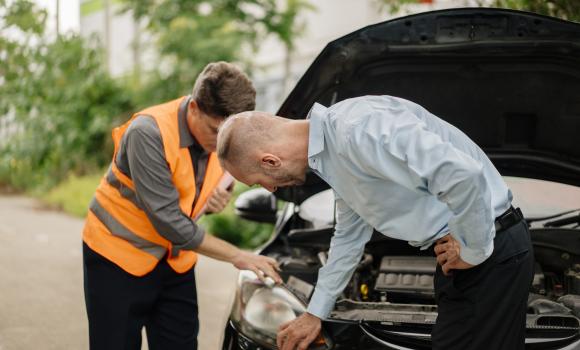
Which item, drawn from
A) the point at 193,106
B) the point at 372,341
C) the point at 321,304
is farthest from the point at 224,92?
the point at 372,341

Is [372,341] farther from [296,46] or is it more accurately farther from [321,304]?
[296,46]

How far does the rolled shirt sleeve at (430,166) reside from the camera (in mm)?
1877

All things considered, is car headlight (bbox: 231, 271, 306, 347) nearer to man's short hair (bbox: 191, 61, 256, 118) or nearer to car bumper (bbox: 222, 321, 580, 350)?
car bumper (bbox: 222, 321, 580, 350)

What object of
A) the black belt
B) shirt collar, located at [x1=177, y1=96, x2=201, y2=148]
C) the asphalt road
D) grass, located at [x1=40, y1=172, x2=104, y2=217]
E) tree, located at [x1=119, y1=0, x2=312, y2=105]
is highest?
tree, located at [x1=119, y1=0, x2=312, y2=105]

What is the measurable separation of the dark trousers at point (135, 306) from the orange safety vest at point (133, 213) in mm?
55

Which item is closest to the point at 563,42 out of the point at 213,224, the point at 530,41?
the point at 530,41

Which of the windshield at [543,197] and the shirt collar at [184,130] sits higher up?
the shirt collar at [184,130]

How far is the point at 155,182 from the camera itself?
9.12ft

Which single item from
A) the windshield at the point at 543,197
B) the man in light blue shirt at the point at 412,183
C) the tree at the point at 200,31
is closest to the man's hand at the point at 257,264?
the man in light blue shirt at the point at 412,183

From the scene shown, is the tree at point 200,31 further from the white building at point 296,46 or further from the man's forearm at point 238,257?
the man's forearm at point 238,257

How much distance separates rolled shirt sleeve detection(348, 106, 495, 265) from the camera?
1.88m

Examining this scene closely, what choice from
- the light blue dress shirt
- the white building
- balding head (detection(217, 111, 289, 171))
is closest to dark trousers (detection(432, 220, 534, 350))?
the light blue dress shirt

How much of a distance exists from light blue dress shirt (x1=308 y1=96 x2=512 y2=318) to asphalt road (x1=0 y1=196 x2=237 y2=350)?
1.28 m

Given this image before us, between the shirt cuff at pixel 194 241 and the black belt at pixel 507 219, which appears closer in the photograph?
the black belt at pixel 507 219
